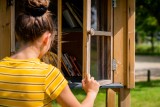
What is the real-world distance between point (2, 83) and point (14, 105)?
0.39ft

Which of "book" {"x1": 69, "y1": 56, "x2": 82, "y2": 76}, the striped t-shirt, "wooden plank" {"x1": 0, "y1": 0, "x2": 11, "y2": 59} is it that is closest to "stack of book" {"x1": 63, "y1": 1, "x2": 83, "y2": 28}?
"book" {"x1": 69, "y1": 56, "x2": 82, "y2": 76}

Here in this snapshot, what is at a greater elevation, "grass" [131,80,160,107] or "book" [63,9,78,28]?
"book" [63,9,78,28]

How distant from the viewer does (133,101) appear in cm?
873

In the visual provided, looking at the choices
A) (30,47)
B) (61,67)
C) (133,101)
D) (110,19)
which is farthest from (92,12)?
(133,101)

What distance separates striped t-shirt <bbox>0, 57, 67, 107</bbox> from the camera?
210 cm

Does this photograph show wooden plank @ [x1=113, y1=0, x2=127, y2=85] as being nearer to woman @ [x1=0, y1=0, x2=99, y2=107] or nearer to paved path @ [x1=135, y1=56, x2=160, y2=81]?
woman @ [x1=0, y1=0, x2=99, y2=107]

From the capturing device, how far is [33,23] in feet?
6.95

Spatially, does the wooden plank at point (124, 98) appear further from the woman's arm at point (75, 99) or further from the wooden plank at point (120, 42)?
the woman's arm at point (75, 99)

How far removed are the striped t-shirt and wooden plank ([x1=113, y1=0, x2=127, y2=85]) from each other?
3.07m

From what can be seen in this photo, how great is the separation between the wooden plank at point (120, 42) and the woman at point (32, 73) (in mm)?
3022

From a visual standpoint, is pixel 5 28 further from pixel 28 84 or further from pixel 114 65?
pixel 28 84

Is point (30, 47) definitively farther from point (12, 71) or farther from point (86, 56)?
point (86, 56)

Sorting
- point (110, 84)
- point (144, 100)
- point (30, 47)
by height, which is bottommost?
point (144, 100)

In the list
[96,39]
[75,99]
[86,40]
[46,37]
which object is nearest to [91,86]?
[75,99]
